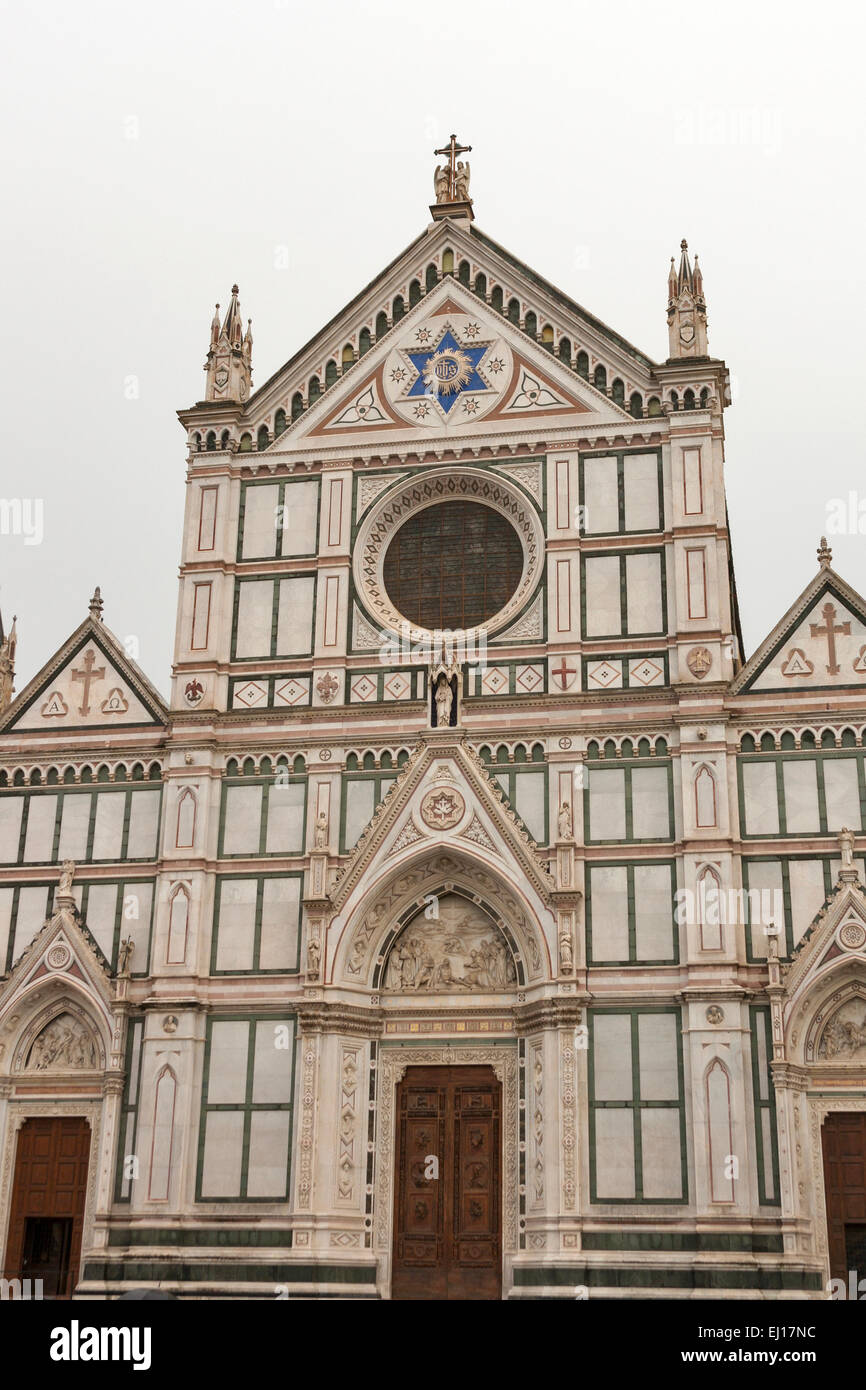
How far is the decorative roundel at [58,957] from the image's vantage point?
27281 mm

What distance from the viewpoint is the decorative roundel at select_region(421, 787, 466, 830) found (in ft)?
87.5

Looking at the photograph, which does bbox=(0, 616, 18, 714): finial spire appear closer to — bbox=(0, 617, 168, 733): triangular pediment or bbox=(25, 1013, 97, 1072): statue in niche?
bbox=(0, 617, 168, 733): triangular pediment

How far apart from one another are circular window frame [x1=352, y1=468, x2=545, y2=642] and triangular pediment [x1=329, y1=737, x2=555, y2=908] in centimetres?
249

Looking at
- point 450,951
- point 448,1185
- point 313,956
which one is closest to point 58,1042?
point 313,956

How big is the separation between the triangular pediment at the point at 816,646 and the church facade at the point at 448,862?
0.20 feet

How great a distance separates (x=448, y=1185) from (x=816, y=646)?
431 inches

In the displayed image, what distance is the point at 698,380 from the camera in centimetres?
2817

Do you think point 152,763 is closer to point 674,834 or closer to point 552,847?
point 552,847

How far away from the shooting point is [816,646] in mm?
26500

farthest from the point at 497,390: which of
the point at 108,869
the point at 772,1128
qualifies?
the point at 772,1128

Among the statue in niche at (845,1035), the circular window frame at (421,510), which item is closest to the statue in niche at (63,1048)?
the circular window frame at (421,510)

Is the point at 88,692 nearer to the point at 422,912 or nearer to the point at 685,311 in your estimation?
the point at 422,912

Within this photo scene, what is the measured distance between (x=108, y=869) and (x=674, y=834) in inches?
398
